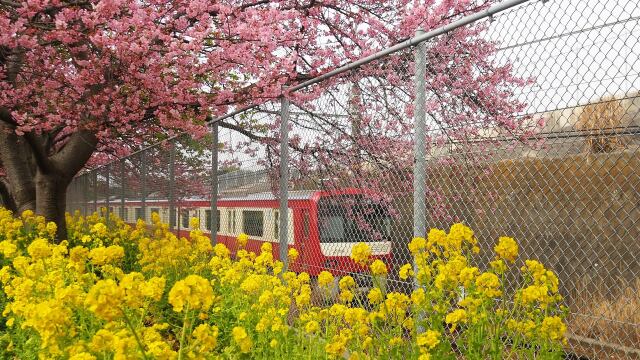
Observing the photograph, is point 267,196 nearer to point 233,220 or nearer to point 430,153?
point 233,220

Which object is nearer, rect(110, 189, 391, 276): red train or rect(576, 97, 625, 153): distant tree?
rect(576, 97, 625, 153): distant tree

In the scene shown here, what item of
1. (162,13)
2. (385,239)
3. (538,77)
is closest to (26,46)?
(162,13)

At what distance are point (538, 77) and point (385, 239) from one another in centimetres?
193

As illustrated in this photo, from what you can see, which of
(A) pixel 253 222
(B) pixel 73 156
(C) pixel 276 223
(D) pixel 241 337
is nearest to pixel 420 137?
(D) pixel 241 337

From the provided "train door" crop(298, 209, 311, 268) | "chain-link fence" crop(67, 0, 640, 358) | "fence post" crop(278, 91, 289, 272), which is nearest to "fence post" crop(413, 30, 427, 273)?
"chain-link fence" crop(67, 0, 640, 358)

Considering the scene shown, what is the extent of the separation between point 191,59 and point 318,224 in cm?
204

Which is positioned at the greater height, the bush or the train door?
the train door

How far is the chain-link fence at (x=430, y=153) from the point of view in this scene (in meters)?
3.35

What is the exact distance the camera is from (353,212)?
493cm

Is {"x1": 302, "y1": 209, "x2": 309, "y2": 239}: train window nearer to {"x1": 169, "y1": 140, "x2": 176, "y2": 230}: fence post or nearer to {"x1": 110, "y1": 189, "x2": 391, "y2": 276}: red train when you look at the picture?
{"x1": 110, "y1": 189, "x2": 391, "y2": 276}: red train

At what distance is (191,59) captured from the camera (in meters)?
5.80

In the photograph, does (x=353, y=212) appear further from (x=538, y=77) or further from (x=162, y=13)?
(x=162, y=13)

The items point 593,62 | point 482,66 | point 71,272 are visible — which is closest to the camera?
point 593,62

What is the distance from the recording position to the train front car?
466cm
